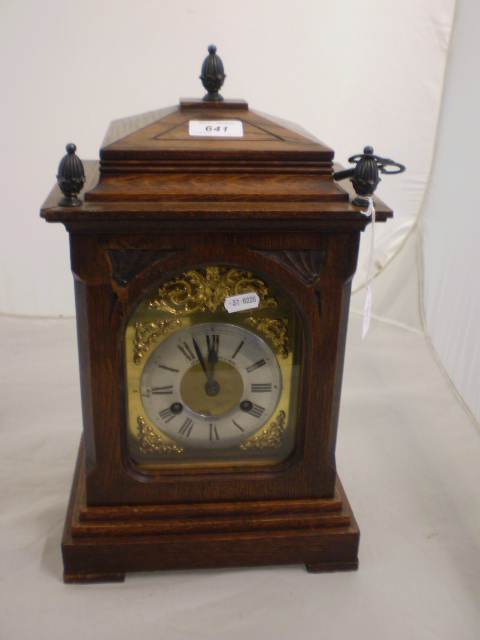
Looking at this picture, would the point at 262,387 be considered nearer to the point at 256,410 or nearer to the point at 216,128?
the point at 256,410

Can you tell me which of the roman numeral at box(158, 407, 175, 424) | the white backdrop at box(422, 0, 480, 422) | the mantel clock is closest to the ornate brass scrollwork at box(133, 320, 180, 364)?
the mantel clock

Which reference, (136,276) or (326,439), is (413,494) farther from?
(136,276)

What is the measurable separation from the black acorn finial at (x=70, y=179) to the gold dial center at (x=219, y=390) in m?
0.35

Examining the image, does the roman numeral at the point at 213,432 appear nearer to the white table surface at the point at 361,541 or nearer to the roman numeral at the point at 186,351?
the roman numeral at the point at 186,351

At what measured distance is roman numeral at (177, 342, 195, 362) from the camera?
1.25 metres

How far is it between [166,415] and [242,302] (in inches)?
9.8

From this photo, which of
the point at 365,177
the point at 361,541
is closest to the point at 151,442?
the point at 361,541

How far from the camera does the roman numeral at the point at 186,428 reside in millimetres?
1311

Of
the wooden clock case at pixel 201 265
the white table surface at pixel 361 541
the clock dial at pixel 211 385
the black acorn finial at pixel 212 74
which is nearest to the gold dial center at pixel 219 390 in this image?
the clock dial at pixel 211 385

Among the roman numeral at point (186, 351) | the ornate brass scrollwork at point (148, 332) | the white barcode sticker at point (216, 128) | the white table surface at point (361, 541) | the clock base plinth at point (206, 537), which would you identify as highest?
the white barcode sticker at point (216, 128)

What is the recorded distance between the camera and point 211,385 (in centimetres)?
129

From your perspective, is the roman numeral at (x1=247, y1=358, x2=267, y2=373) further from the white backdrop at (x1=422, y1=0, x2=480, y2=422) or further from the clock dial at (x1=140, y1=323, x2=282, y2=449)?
the white backdrop at (x1=422, y1=0, x2=480, y2=422)

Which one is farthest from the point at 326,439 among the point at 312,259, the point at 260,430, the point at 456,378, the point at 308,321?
the point at 456,378

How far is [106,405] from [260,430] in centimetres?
27
